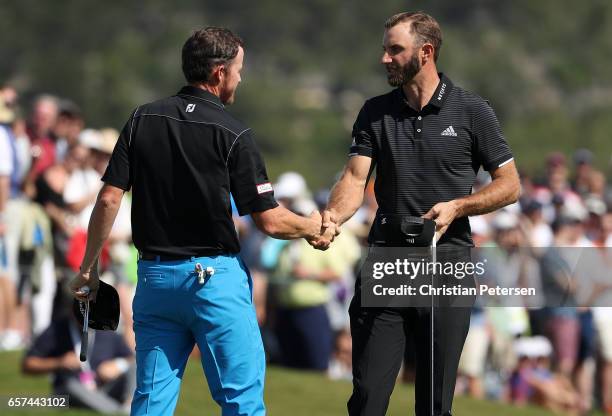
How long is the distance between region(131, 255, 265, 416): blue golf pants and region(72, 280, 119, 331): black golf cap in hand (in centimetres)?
42

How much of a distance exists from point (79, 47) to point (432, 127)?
1921 inches

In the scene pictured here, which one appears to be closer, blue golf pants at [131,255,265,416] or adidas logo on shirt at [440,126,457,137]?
blue golf pants at [131,255,265,416]

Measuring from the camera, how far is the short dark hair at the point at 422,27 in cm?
682

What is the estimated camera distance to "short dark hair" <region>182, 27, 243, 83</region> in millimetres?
6418

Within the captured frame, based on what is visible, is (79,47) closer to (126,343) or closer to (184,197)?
(126,343)

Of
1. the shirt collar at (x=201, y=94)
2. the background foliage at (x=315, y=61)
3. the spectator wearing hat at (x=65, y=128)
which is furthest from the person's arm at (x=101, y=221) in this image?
the background foliage at (x=315, y=61)

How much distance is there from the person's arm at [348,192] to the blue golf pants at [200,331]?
0.71 m

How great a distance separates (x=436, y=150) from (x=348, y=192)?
54 centimetres

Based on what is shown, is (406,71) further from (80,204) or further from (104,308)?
(80,204)

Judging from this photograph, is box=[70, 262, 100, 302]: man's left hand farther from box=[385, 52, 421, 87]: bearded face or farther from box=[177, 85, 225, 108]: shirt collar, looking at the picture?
box=[385, 52, 421, 87]: bearded face

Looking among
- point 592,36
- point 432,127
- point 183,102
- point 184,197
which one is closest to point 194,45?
point 183,102

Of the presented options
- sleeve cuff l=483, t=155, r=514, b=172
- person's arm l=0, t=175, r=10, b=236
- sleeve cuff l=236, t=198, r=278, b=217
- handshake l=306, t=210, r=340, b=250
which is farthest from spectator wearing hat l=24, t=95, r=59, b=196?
sleeve cuff l=483, t=155, r=514, b=172

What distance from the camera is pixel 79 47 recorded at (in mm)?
54250

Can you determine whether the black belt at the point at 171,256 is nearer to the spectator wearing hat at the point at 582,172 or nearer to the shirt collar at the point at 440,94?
the shirt collar at the point at 440,94
